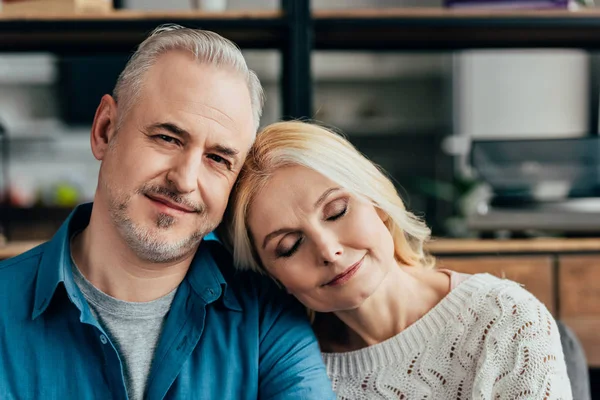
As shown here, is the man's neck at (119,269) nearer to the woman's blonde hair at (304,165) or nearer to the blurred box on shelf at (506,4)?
the woman's blonde hair at (304,165)

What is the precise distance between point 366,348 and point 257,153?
0.46m

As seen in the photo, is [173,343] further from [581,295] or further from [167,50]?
[581,295]

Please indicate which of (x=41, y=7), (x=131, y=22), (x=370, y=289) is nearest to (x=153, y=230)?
(x=370, y=289)

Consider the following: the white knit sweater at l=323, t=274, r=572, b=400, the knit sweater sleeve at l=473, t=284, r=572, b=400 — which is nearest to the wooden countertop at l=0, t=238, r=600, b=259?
→ the white knit sweater at l=323, t=274, r=572, b=400

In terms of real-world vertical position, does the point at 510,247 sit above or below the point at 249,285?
below

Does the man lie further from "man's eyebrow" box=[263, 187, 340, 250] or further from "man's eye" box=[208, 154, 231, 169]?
"man's eyebrow" box=[263, 187, 340, 250]

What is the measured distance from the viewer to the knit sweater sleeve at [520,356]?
114cm

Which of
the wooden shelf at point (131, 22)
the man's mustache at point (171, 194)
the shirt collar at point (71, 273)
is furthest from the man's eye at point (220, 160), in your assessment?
the wooden shelf at point (131, 22)

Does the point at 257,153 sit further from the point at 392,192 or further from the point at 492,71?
the point at 492,71

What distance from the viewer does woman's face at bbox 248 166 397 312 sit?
1230 millimetres

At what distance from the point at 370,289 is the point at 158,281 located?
1.38ft

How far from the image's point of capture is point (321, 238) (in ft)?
4.00

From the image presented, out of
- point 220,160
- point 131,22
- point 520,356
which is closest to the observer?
point 520,356

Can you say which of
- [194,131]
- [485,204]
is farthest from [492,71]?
[194,131]
